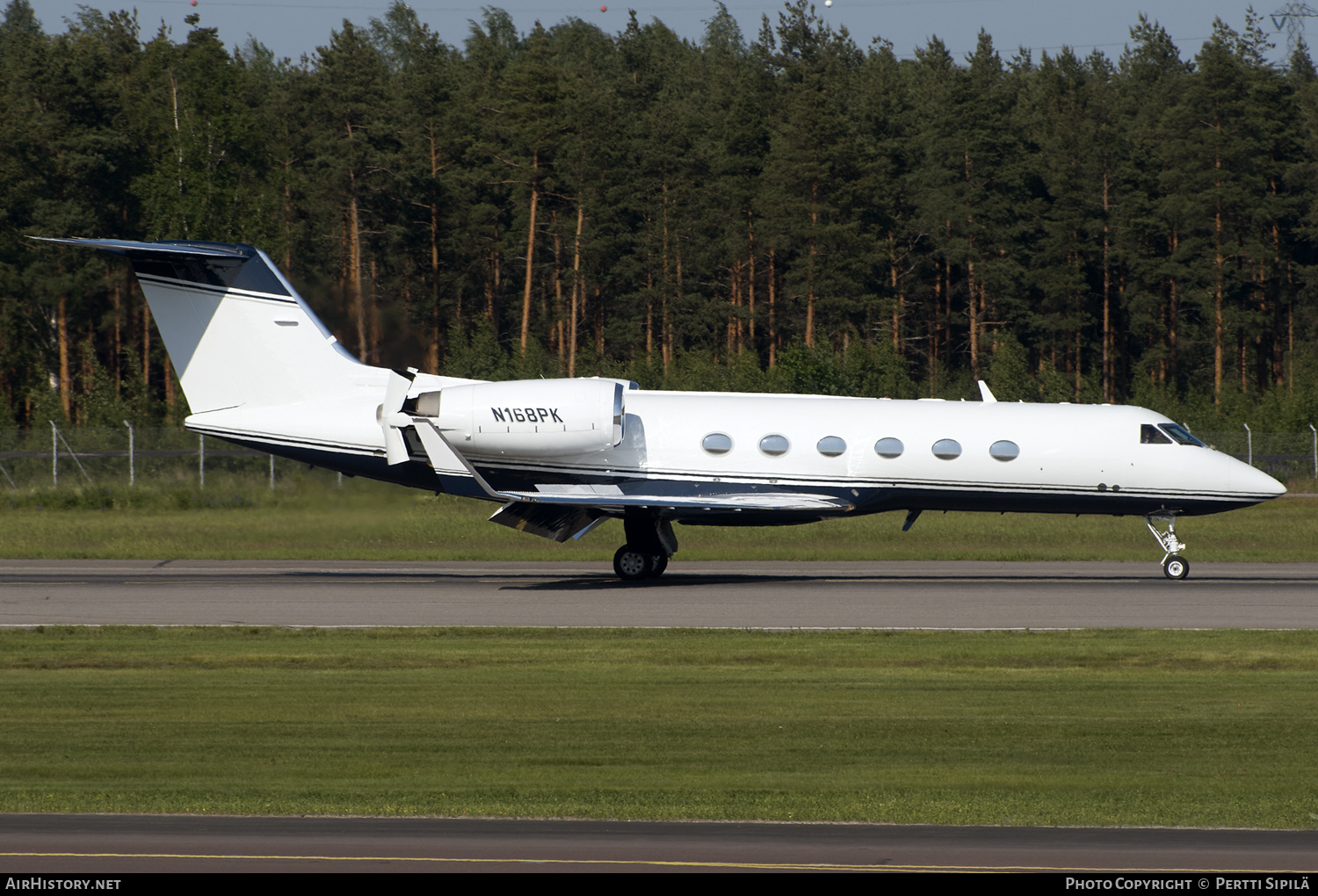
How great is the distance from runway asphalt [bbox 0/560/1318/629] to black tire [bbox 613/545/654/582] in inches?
9.1

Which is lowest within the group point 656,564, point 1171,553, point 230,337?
point 656,564

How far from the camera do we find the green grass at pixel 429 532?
28.6 m

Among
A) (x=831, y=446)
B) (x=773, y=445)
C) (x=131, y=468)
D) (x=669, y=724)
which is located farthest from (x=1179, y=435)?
(x=131, y=468)

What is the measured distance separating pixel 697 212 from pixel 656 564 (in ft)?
184

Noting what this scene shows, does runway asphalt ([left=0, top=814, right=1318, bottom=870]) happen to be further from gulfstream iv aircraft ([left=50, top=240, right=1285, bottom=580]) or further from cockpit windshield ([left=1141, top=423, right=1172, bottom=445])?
cockpit windshield ([left=1141, top=423, right=1172, bottom=445])

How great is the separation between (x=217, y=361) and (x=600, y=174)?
52933 millimetres

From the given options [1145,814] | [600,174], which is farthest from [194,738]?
[600,174]

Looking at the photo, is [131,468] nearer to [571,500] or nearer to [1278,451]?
[571,500]

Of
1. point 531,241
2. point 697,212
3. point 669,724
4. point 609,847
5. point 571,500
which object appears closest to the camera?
point 609,847

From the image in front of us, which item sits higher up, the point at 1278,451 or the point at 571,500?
the point at 571,500

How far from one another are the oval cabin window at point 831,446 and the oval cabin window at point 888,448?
0.58 m

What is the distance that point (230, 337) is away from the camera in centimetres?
2544

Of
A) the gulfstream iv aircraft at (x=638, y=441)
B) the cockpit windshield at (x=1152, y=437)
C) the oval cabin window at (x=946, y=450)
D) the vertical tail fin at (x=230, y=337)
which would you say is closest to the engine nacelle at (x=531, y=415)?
the gulfstream iv aircraft at (x=638, y=441)

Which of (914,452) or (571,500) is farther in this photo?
(914,452)
